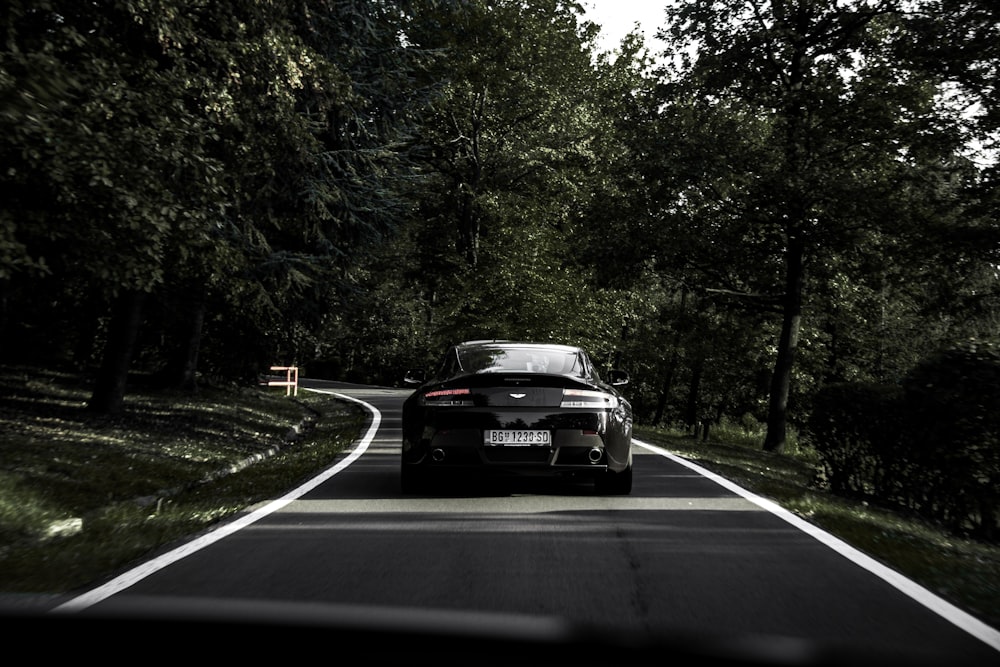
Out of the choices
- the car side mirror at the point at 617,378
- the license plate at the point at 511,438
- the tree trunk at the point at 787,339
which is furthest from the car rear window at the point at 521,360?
the tree trunk at the point at 787,339

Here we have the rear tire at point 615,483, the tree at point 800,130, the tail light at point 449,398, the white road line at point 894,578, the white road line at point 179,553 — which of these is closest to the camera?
the white road line at point 894,578

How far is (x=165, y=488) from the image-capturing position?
9.76 meters

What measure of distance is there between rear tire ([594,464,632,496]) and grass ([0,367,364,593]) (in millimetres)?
3119

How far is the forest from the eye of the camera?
9.93m

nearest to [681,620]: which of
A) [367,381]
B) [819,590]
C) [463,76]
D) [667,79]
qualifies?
[819,590]

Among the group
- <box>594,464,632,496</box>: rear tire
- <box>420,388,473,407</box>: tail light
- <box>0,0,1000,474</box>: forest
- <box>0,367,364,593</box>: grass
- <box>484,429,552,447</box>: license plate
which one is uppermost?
<box>0,0,1000,474</box>: forest

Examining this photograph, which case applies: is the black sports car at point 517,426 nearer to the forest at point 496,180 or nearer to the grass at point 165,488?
the grass at point 165,488

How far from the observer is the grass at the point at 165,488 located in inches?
241

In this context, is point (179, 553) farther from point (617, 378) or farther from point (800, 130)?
point (800, 130)

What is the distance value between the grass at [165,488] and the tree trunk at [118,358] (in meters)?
0.34

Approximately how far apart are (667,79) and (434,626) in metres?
22.6

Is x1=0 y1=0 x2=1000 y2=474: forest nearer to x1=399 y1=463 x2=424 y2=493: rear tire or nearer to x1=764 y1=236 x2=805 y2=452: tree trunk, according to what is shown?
x1=764 y1=236 x2=805 y2=452: tree trunk

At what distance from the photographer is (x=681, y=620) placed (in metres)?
4.73

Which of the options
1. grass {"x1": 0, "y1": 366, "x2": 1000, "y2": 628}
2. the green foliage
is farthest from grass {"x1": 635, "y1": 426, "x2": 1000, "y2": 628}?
the green foliage
